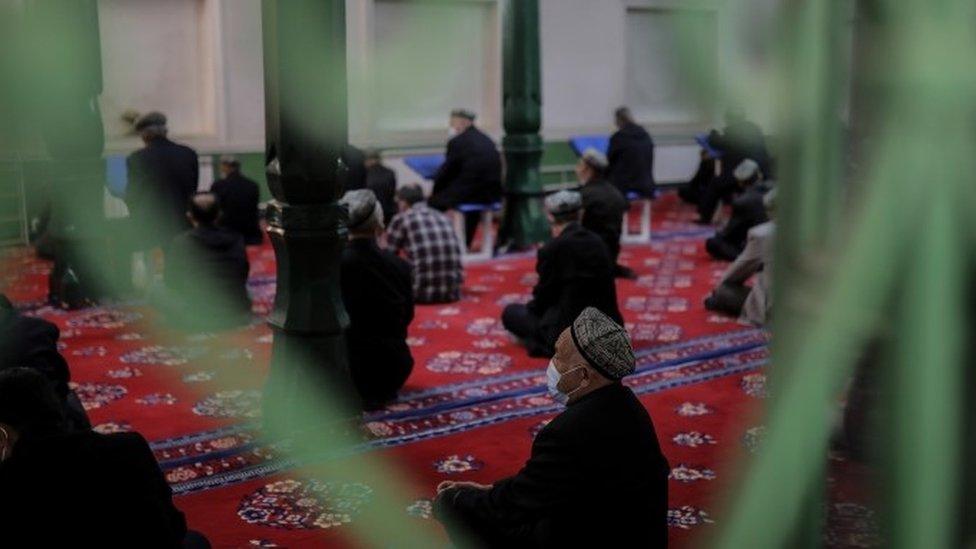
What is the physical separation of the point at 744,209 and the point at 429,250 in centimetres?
216

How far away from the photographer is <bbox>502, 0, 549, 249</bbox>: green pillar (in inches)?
320

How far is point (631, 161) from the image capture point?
29.4 ft

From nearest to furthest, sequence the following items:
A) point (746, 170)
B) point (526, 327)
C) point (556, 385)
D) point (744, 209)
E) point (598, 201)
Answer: point (556, 385)
point (526, 327)
point (598, 201)
point (746, 170)
point (744, 209)

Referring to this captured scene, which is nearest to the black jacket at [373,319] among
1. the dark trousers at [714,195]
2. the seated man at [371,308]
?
the seated man at [371,308]

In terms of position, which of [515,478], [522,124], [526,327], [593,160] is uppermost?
[522,124]

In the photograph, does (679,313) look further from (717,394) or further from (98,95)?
(98,95)

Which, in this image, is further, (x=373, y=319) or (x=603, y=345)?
(x=373, y=319)

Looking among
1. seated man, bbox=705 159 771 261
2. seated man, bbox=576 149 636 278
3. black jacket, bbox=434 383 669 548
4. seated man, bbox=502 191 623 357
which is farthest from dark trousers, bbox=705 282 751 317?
black jacket, bbox=434 383 669 548

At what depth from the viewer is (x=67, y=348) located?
212 inches

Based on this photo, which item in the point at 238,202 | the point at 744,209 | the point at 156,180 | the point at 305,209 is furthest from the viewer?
the point at 238,202

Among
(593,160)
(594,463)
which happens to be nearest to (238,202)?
(593,160)

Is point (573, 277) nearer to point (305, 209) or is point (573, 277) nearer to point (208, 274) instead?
point (305, 209)

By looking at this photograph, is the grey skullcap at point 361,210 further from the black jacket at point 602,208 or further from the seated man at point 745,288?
the black jacket at point 602,208

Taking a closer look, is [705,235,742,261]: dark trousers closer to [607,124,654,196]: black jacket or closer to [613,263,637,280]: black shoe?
[613,263,637,280]: black shoe
